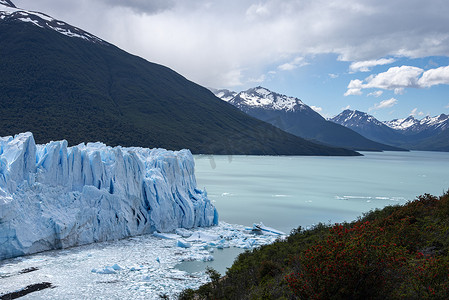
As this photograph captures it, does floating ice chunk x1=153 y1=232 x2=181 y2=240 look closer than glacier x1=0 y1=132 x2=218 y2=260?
No

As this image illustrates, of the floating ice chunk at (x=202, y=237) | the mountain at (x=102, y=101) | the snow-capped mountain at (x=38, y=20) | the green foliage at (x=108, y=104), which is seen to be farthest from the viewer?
the snow-capped mountain at (x=38, y=20)

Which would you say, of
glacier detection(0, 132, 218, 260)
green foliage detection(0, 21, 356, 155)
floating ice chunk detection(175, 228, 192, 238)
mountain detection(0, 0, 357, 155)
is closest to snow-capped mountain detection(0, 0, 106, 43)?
mountain detection(0, 0, 357, 155)

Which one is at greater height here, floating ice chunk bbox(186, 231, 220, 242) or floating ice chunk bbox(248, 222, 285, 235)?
floating ice chunk bbox(186, 231, 220, 242)

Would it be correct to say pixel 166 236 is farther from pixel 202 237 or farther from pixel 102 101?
pixel 102 101

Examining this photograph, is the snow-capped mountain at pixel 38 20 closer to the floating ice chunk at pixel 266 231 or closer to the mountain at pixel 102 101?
the mountain at pixel 102 101

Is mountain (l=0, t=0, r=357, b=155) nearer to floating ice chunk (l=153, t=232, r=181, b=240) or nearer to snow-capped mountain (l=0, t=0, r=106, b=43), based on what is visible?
snow-capped mountain (l=0, t=0, r=106, b=43)

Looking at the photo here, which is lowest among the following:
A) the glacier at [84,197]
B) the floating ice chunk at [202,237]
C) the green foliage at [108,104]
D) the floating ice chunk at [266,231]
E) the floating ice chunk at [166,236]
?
the floating ice chunk at [266,231]

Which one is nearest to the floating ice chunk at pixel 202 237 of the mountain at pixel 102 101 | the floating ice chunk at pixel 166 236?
the floating ice chunk at pixel 166 236
